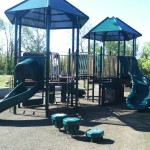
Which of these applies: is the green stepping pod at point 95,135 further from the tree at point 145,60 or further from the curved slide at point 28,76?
the tree at point 145,60

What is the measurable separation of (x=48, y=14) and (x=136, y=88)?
5536 mm

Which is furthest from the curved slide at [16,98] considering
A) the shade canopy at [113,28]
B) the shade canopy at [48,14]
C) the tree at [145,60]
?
the tree at [145,60]

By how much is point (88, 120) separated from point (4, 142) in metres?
3.95

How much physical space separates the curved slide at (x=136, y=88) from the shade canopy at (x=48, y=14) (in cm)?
333

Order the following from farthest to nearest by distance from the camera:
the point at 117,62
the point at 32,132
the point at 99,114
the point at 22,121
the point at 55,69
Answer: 1. the point at 117,62
2. the point at 55,69
3. the point at 99,114
4. the point at 22,121
5. the point at 32,132

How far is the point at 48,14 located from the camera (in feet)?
40.5

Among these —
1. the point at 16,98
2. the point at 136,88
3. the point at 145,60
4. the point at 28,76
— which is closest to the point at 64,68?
the point at 28,76

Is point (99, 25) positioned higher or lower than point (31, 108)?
higher

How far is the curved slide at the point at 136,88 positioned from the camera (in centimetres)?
1404

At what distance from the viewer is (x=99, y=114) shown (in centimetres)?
1282

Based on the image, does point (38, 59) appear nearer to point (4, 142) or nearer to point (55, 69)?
point (55, 69)

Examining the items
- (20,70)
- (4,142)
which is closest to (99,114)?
(20,70)

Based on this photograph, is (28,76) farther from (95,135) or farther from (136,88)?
(95,135)

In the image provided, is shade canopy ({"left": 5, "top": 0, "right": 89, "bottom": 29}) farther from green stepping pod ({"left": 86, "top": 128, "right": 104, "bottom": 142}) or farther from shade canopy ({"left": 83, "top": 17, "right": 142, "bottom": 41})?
green stepping pod ({"left": 86, "top": 128, "right": 104, "bottom": 142})
